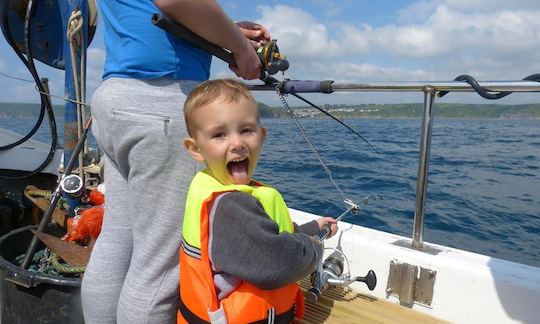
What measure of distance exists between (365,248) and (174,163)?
3.57 ft

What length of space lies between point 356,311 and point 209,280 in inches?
34.4

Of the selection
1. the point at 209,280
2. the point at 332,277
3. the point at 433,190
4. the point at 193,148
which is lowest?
the point at 433,190

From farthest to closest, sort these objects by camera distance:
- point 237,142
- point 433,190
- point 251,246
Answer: point 433,190 < point 237,142 < point 251,246

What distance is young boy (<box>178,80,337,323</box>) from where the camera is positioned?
3.92 feet

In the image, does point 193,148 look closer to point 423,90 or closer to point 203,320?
point 203,320

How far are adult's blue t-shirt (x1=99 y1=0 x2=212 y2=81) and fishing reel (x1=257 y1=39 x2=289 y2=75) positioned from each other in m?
0.34

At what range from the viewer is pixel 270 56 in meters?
1.74

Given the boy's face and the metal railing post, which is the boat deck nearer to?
the metal railing post

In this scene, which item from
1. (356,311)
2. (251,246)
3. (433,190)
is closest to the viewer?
(251,246)

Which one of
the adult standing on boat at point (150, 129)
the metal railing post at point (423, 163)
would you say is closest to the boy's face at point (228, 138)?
the adult standing on boat at point (150, 129)

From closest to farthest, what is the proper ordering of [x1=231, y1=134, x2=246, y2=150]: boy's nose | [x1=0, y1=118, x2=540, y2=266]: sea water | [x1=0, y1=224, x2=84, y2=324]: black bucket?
[x1=231, y1=134, x2=246, y2=150]: boy's nose → [x1=0, y1=224, x2=84, y2=324]: black bucket → [x1=0, y1=118, x2=540, y2=266]: sea water

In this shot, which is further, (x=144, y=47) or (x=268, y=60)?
(x=268, y=60)

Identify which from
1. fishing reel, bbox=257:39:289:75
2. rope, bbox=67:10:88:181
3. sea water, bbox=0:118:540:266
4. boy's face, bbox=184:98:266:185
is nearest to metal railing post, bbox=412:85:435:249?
fishing reel, bbox=257:39:289:75

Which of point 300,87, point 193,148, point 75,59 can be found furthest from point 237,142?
point 75,59
